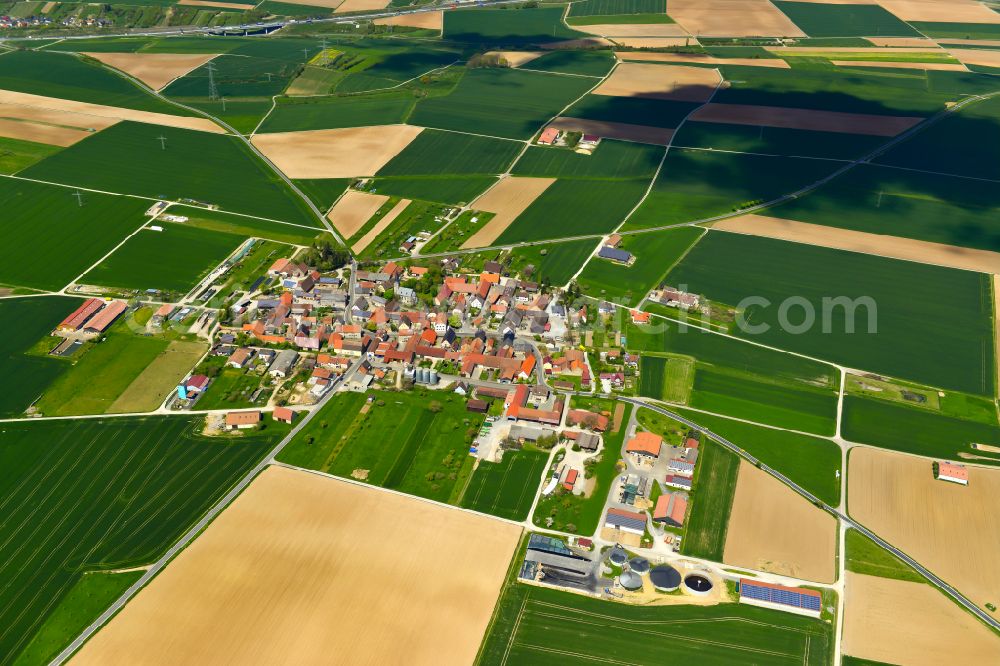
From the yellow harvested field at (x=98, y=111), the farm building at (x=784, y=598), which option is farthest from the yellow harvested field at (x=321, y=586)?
the yellow harvested field at (x=98, y=111)

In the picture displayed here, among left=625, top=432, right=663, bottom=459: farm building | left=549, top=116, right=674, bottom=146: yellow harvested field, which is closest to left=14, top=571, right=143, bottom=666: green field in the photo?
left=625, top=432, right=663, bottom=459: farm building

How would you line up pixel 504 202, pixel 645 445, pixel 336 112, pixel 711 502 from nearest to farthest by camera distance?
pixel 711 502 < pixel 645 445 < pixel 504 202 < pixel 336 112

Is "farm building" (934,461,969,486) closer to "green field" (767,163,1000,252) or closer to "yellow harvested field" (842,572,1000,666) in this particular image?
"yellow harvested field" (842,572,1000,666)

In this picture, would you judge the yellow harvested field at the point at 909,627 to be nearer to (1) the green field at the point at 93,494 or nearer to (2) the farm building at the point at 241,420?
(1) the green field at the point at 93,494

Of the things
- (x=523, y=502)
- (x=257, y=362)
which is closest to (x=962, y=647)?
(x=523, y=502)

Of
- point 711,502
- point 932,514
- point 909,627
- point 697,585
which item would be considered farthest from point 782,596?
point 932,514

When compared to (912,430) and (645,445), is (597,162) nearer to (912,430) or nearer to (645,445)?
(645,445)
